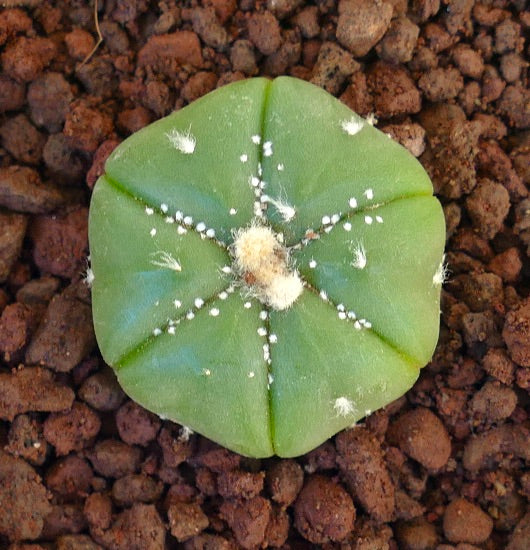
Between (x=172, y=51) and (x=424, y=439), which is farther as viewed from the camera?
(x=172, y=51)

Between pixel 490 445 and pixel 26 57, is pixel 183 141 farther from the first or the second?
pixel 490 445

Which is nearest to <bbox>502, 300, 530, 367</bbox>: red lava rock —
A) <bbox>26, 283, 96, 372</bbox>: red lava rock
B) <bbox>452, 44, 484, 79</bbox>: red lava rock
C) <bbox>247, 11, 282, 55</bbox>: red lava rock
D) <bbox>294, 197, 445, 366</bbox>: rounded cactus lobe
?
<bbox>294, 197, 445, 366</bbox>: rounded cactus lobe

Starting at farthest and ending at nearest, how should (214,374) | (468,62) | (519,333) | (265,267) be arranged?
(468,62)
(519,333)
(214,374)
(265,267)

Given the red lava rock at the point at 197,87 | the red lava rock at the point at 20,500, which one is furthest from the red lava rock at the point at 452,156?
the red lava rock at the point at 20,500

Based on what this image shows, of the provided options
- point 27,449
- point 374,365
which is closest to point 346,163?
point 374,365

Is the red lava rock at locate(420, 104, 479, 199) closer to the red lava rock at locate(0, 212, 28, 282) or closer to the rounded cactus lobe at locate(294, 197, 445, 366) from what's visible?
the rounded cactus lobe at locate(294, 197, 445, 366)

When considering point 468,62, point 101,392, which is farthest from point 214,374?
point 468,62

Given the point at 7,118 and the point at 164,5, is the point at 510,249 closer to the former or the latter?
the point at 164,5

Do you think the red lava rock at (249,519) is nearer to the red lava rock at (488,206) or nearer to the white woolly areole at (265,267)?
the white woolly areole at (265,267)
